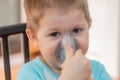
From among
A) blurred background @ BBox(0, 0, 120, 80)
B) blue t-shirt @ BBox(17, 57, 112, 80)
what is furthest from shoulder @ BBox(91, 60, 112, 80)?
blurred background @ BBox(0, 0, 120, 80)

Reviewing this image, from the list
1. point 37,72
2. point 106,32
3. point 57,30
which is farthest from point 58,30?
point 106,32

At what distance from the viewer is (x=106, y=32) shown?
6.22 feet

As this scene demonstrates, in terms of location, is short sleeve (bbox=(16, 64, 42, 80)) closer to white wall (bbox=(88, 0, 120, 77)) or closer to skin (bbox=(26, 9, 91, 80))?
skin (bbox=(26, 9, 91, 80))

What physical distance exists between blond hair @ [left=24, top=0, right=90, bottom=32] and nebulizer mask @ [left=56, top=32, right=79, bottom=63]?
0.18 feet

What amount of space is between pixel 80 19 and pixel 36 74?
0.17m

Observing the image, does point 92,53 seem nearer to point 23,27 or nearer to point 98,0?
point 98,0

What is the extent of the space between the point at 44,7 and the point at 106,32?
1245mm

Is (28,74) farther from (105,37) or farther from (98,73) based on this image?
(105,37)

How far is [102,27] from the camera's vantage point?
6.22ft

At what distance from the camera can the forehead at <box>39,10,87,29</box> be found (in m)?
0.67

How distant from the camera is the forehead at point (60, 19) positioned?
67 centimetres

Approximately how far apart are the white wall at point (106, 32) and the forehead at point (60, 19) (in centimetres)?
112

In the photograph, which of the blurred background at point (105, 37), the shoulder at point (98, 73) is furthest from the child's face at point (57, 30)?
the blurred background at point (105, 37)

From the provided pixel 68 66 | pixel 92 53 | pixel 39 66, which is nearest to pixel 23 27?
pixel 39 66
